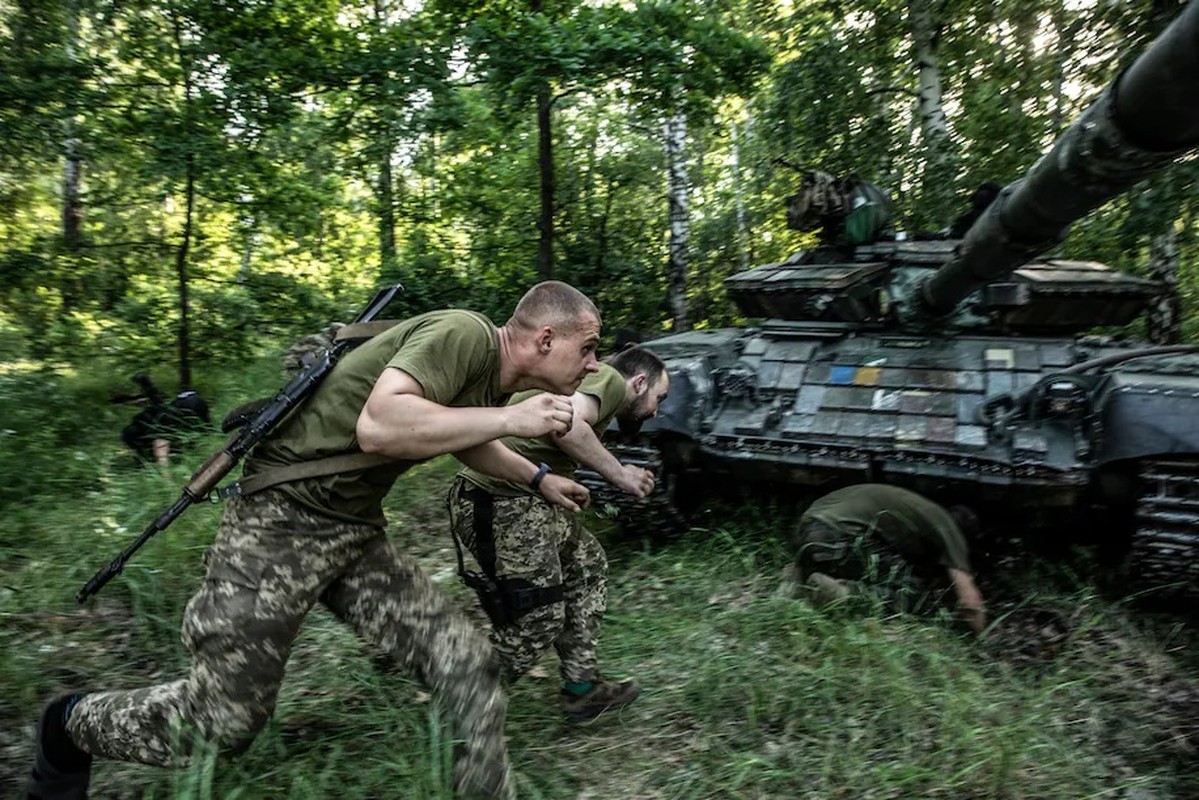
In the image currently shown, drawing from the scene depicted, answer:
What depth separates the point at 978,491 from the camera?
4.66 meters

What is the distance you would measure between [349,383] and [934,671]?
8.81ft

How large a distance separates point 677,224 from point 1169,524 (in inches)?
309

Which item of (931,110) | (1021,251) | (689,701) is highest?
(931,110)

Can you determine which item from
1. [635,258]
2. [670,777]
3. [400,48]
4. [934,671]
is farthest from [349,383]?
[635,258]

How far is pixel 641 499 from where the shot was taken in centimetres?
532

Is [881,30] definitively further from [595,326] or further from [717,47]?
[595,326]

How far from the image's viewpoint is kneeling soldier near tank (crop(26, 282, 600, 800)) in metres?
2.40

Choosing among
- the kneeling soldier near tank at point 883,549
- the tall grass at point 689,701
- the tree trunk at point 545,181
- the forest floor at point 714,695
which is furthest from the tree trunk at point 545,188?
the kneeling soldier near tank at point 883,549

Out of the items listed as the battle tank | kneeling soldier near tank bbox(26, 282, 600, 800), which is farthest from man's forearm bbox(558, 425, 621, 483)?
the battle tank

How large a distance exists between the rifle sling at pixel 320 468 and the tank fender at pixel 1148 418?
136 inches

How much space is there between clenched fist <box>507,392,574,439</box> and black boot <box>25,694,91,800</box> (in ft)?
5.04

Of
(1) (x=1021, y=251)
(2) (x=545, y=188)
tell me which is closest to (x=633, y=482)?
(1) (x=1021, y=251)

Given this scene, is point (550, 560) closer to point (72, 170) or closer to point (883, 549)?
point (883, 549)

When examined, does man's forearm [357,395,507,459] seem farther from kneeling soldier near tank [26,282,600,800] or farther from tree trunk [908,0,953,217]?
tree trunk [908,0,953,217]
